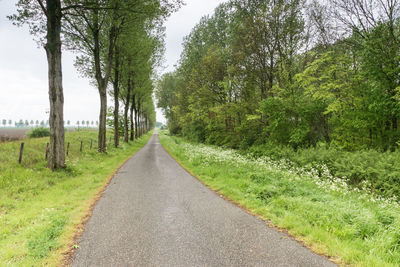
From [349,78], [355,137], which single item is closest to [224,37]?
[349,78]

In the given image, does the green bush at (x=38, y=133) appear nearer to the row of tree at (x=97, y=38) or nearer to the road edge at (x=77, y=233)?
the row of tree at (x=97, y=38)

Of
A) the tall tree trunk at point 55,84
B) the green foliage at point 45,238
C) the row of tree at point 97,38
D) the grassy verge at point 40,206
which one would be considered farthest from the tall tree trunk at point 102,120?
the green foliage at point 45,238

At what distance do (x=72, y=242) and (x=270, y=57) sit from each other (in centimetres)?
1814

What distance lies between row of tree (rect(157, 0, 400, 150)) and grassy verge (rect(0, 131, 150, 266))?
1288cm

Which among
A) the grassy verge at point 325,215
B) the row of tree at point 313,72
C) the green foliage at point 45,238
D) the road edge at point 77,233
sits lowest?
the road edge at point 77,233

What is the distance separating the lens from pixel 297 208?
572 cm

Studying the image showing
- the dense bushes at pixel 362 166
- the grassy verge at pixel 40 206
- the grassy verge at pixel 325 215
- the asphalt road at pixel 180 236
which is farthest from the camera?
the dense bushes at pixel 362 166

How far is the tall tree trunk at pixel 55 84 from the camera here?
10.3 meters

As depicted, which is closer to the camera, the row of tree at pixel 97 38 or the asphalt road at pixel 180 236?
the asphalt road at pixel 180 236

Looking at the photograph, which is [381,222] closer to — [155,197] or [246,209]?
[246,209]

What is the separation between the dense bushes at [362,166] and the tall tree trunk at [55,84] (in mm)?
13418

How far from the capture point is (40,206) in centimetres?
628

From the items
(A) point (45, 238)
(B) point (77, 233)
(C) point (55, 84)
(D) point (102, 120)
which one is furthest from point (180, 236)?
(D) point (102, 120)

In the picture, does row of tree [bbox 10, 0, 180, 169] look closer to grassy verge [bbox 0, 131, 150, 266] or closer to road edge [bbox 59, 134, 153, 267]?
grassy verge [bbox 0, 131, 150, 266]
